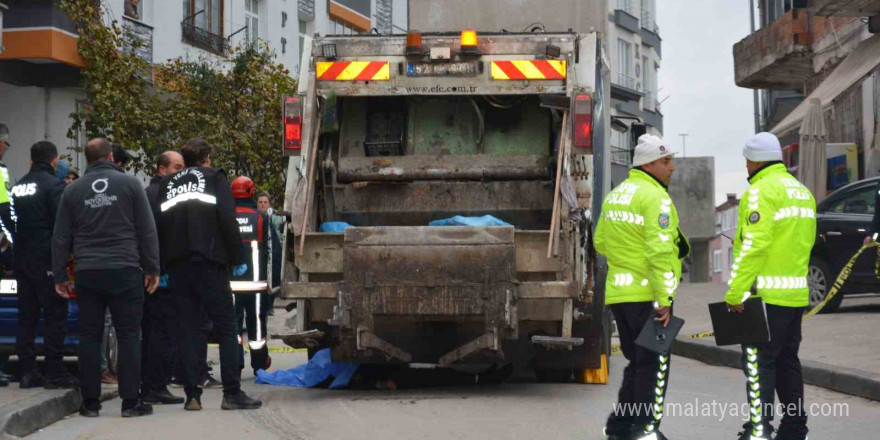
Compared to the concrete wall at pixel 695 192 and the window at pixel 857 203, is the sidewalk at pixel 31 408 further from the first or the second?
the concrete wall at pixel 695 192

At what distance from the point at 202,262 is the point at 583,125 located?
9.01ft

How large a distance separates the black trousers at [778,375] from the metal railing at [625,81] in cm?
4084

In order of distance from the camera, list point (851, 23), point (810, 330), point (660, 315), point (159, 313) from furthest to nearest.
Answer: point (851, 23)
point (810, 330)
point (159, 313)
point (660, 315)

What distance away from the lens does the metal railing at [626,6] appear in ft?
160

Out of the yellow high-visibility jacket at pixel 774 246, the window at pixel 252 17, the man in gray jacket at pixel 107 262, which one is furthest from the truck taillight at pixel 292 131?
the window at pixel 252 17

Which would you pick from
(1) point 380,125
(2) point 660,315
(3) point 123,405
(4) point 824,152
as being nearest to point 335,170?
(1) point 380,125

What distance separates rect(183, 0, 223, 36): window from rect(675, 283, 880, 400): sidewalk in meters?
11.4

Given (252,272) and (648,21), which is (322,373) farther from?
(648,21)

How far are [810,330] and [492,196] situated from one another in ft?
17.3

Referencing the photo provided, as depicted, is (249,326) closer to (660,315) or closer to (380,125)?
(380,125)

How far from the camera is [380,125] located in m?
10.4

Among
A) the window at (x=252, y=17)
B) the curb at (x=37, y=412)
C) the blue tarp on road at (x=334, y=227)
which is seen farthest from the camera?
the window at (x=252, y=17)

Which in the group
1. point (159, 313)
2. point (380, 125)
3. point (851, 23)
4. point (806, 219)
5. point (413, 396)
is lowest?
point (413, 396)

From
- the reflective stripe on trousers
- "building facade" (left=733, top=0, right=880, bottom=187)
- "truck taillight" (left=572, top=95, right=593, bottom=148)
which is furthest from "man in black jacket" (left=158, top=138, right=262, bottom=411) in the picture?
"building facade" (left=733, top=0, right=880, bottom=187)
